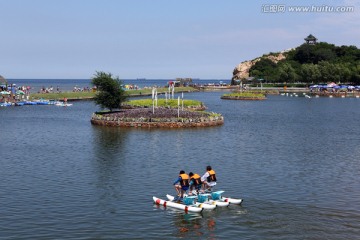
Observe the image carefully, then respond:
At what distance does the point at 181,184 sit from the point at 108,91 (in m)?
60.3

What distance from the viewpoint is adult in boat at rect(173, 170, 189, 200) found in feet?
112

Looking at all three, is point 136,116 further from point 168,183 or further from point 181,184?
point 181,184

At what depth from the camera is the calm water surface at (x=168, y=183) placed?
29.6 meters

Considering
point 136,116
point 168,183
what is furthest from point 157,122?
point 168,183

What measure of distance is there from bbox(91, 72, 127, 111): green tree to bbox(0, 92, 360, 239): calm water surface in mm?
17431

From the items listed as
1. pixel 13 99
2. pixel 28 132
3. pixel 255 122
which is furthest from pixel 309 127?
pixel 13 99

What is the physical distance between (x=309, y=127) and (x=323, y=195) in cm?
5133

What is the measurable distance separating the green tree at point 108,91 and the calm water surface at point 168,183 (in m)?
17.4

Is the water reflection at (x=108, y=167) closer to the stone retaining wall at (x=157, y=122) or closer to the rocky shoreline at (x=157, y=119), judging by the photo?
the stone retaining wall at (x=157, y=122)

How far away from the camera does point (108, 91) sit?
92125 mm

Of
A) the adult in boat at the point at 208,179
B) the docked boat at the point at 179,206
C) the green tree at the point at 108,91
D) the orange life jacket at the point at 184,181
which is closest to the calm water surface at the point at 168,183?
the docked boat at the point at 179,206

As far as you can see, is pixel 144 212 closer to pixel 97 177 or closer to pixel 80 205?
pixel 80 205

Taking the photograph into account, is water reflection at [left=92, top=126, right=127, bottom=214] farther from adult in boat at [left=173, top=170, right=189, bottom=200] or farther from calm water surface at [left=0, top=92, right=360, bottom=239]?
adult in boat at [left=173, top=170, right=189, bottom=200]

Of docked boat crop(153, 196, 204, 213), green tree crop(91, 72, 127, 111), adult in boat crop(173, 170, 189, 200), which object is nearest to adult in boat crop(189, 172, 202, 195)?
adult in boat crop(173, 170, 189, 200)
